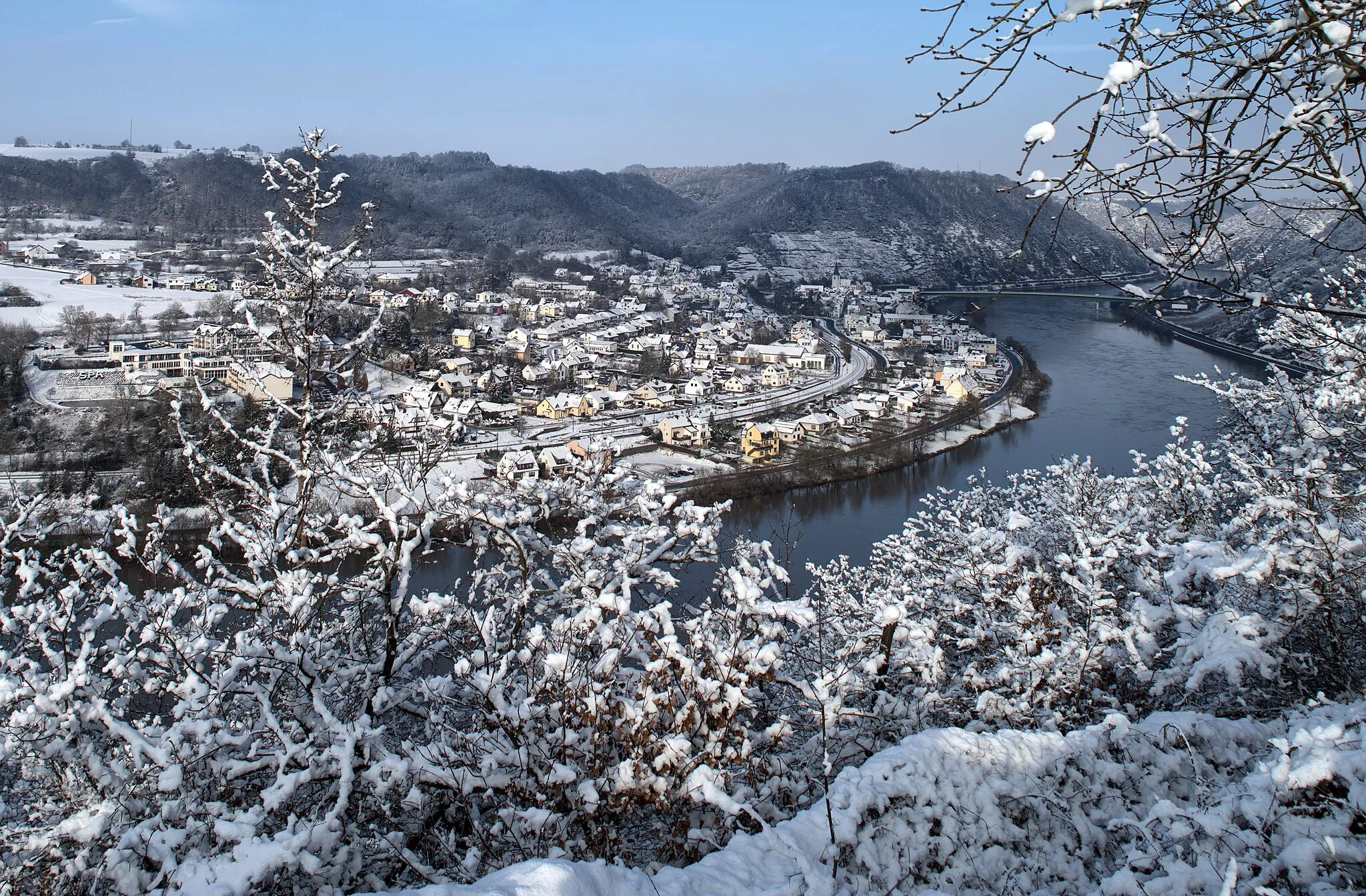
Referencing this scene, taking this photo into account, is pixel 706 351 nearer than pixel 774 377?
No

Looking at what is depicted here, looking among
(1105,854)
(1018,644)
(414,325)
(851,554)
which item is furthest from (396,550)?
(414,325)

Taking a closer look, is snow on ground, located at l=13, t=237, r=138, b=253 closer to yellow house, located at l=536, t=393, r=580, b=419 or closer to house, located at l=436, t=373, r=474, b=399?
house, located at l=436, t=373, r=474, b=399

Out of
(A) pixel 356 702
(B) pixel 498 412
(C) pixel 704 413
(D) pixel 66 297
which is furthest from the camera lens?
(D) pixel 66 297

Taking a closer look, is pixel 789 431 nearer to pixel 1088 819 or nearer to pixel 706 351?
pixel 706 351

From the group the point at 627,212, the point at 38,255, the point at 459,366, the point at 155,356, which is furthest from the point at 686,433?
the point at 627,212

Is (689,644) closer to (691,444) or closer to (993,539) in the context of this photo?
(993,539)

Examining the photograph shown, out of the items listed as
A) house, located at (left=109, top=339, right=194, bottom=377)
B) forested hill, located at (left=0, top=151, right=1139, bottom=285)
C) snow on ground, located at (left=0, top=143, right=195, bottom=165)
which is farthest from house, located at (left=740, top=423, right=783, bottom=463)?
snow on ground, located at (left=0, top=143, right=195, bottom=165)

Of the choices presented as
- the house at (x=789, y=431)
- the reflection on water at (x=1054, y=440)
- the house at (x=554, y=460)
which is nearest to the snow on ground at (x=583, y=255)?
the reflection on water at (x=1054, y=440)

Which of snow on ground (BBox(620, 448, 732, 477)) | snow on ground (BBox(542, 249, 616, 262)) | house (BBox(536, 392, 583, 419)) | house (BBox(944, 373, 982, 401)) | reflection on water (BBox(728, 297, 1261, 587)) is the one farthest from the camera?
snow on ground (BBox(542, 249, 616, 262))
